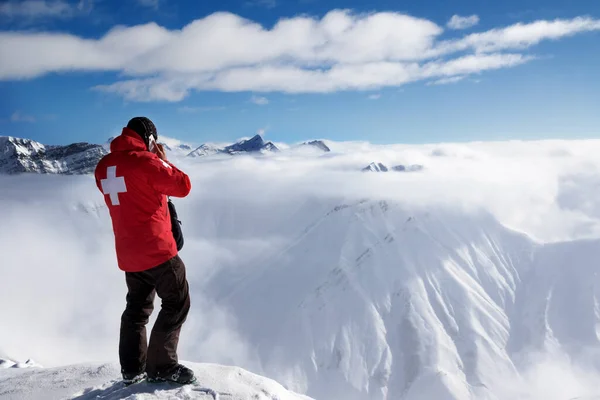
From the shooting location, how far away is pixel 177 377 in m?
6.99

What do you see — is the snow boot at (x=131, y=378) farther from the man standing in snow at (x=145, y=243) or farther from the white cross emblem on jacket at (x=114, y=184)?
the white cross emblem on jacket at (x=114, y=184)

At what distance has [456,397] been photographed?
200m

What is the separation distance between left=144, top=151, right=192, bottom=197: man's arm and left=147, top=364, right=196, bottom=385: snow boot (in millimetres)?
3018

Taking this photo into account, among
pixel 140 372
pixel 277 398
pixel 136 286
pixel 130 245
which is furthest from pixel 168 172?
pixel 277 398

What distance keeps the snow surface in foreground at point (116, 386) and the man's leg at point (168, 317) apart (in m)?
0.37

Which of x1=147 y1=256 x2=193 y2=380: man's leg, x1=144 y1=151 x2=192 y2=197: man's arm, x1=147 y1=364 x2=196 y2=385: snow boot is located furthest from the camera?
x1=147 y1=364 x2=196 y2=385: snow boot

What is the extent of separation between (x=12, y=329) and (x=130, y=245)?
229 meters

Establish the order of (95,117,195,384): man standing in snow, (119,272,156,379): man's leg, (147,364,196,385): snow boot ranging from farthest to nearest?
1. (147,364,196,385): snow boot
2. (119,272,156,379): man's leg
3. (95,117,195,384): man standing in snow

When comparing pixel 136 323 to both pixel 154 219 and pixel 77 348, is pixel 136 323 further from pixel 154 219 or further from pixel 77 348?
pixel 77 348

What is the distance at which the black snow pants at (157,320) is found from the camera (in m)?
6.69

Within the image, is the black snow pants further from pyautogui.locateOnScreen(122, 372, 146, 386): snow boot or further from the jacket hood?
the jacket hood

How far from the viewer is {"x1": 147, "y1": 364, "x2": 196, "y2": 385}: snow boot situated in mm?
6939

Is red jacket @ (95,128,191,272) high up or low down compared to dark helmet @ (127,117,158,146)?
down

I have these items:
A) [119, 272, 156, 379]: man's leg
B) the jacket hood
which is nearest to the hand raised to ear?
the jacket hood
